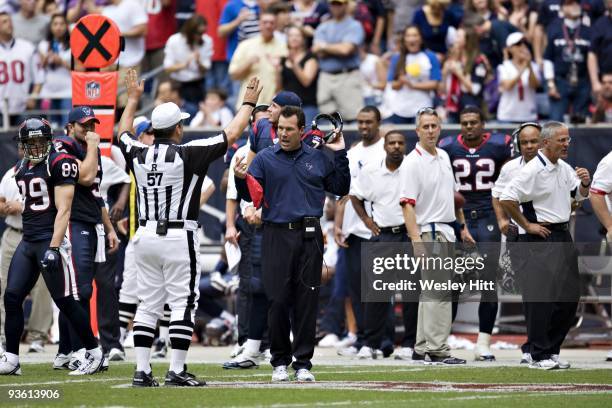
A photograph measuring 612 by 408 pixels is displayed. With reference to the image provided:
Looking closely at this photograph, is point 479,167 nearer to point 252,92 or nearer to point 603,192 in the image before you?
point 603,192

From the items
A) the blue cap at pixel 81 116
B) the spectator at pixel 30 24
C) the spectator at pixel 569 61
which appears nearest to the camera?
the blue cap at pixel 81 116

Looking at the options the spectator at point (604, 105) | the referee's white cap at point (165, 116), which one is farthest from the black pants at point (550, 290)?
the spectator at point (604, 105)

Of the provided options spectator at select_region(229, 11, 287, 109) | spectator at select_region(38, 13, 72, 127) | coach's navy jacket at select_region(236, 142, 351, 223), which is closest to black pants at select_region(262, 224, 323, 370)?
coach's navy jacket at select_region(236, 142, 351, 223)

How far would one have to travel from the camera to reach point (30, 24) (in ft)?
68.4

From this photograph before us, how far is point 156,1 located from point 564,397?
12559mm

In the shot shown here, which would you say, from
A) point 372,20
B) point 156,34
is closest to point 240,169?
point 372,20

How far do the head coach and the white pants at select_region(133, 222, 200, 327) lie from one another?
2.49ft

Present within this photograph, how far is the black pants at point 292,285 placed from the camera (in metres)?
11.0

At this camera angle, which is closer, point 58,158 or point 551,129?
point 58,158

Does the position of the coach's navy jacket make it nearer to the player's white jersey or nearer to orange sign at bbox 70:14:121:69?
orange sign at bbox 70:14:121:69

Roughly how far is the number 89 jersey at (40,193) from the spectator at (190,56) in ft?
26.6

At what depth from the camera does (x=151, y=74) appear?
19.8m

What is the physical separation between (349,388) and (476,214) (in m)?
4.53

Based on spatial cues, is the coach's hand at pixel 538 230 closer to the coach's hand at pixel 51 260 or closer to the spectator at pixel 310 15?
the coach's hand at pixel 51 260
